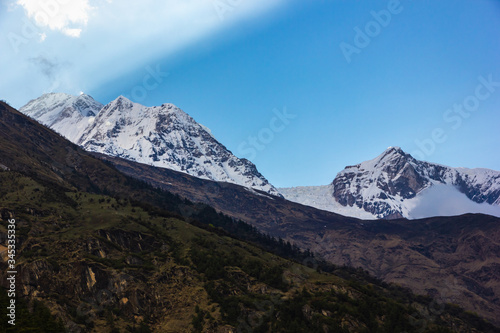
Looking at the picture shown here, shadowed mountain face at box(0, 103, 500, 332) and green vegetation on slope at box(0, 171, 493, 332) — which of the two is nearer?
green vegetation on slope at box(0, 171, 493, 332)

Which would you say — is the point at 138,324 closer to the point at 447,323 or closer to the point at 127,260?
the point at 127,260

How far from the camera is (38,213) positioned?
6919 inches

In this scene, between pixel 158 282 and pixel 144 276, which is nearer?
pixel 158 282

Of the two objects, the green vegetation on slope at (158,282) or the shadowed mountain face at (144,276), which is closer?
the green vegetation on slope at (158,282)

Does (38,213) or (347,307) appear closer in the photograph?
(347,307)

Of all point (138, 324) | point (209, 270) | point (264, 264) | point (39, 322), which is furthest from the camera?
point (264, 264)

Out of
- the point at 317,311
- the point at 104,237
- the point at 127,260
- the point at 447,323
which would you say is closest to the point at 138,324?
the point at 127,260

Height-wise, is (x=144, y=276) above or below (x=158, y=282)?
above

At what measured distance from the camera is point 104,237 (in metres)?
173

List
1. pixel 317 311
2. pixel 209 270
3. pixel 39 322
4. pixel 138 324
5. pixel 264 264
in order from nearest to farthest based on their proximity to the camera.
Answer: pixel 39 322
pixel 138 324
pixel 317 311
pixel 209 270
pixel 264 264

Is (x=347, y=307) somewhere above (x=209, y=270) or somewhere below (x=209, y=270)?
below

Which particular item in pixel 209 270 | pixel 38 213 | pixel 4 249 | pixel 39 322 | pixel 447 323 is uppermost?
pixel 38 213

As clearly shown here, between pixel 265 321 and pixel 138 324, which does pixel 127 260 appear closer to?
pixel 138 324

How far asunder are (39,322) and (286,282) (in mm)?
91037
